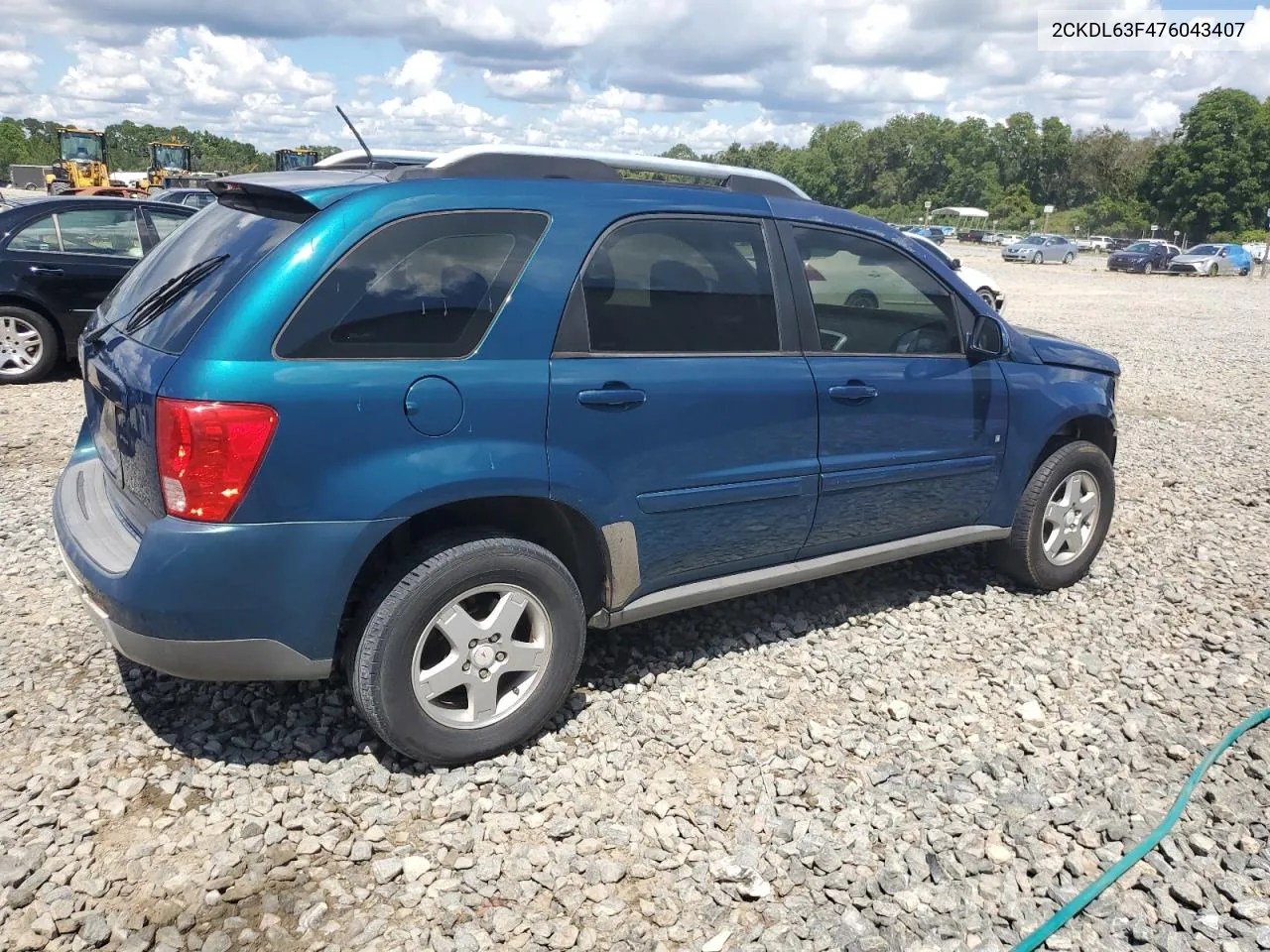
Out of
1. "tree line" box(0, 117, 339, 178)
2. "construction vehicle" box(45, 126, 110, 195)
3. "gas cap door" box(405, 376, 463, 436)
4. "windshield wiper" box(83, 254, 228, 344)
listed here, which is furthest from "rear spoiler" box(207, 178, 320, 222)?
"tree line" box(0, 117, 339, 178)

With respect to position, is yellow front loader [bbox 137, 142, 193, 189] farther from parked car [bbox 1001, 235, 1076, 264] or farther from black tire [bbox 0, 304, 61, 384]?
black tire [bbox 0, 304, 61, 384]

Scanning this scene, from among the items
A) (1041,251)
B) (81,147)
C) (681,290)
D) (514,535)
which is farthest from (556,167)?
(81,147)

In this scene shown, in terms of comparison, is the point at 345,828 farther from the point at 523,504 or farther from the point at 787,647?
the point at 787,647

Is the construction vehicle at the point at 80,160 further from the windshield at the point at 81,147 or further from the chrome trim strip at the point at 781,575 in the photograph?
the chrome trim strip at the point at 781,575

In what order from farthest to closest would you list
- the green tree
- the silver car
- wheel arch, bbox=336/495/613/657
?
the green tree → the silver car → wheel arch, bbox=336/495/613/657

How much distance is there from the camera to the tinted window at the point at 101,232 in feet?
29.4

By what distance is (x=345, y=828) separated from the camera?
3.00 m

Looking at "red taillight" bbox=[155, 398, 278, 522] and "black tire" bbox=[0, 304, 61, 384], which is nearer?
"red taillight" bbox=[155, 398, 278, 522]

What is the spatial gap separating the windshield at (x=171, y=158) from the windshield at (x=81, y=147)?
2229 millimetres

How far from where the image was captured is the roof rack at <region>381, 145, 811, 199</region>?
333 cm

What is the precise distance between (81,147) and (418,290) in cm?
4508

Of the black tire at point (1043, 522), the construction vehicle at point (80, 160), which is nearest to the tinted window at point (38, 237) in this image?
the black tire at point (1043, 522)

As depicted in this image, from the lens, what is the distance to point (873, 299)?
14.1 feet

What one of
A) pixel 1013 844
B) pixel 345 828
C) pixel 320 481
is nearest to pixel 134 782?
pixel 345 828
